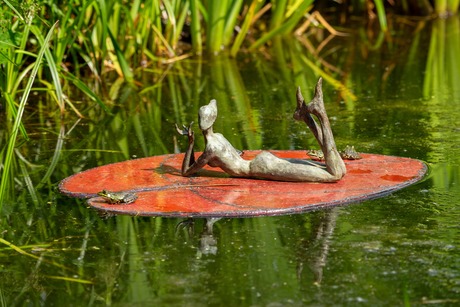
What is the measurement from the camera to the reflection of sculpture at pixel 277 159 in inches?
231

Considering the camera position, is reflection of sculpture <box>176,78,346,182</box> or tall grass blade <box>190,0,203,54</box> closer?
reflection of sculpture <box>176,78,346,182</box>

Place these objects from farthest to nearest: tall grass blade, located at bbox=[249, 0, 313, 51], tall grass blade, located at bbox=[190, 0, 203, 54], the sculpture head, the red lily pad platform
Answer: tall grass blade, located at bbox=[190, 0, 203, 54] → tall grass blade, located at bbox=[249, 0, 313, 51] → the sculpture head → the red lily pad platform


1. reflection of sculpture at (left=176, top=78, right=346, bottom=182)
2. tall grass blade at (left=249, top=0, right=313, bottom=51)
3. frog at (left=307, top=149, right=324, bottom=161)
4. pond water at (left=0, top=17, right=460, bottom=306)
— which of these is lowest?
pond water at (left=0, top=17, right=460, bottom=306)

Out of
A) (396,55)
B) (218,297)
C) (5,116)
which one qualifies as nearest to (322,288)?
(218,297)

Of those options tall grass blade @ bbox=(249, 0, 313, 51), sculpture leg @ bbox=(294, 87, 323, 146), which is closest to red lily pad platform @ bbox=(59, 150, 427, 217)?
sculpture leg @ bbox=(294, 87, 323, 146)

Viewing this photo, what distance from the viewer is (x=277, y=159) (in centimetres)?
602

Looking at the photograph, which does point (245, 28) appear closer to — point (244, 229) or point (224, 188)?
point (224, 188)

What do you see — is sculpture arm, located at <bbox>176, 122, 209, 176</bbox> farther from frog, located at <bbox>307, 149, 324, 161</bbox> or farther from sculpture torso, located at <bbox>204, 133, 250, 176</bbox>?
frog, located at <bbox>307, 149, 324, 161</bbox>

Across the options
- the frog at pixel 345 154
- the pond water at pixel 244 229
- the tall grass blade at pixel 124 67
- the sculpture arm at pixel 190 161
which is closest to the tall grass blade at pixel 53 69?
the pond water at pixel 244 229

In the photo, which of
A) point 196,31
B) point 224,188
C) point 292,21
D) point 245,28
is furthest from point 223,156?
point 196,31

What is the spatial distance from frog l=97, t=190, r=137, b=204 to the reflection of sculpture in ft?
1.65

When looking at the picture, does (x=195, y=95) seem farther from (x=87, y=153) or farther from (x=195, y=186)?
(x=195, y=186)

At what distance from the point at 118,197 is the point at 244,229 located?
82 centimetres

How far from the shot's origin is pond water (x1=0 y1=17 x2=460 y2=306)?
4527 millimetres
